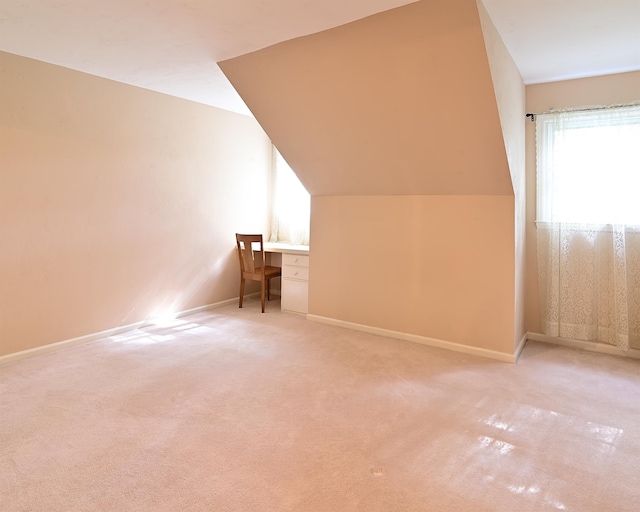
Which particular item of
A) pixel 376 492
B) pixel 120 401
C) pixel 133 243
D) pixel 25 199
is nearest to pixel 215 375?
pixel 120 401

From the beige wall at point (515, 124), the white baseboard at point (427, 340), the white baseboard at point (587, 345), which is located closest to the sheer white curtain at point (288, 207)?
the white baseboard at point (427, 340)

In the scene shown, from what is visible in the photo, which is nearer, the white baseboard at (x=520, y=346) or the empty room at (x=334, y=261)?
the empty room at (x=334, y=261)

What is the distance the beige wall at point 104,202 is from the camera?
2.87 meters

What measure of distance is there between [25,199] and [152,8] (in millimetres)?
1741

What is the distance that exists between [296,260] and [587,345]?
2.83 meters

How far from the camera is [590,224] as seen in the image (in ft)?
10.6

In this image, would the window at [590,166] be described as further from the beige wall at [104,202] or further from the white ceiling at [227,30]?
the beige wall at [104,202]

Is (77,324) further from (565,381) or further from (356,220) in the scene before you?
(565,381)

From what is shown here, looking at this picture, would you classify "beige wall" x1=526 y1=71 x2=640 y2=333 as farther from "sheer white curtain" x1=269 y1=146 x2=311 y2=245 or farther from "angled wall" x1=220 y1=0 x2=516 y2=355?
"sheer white curtain" x1=269 y1=146 x2=311 y2=245

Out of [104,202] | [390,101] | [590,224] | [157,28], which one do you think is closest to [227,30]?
[157,28]

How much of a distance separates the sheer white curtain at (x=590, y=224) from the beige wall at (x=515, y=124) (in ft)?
0.67

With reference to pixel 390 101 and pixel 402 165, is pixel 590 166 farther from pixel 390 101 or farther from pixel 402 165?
pixel 390 101

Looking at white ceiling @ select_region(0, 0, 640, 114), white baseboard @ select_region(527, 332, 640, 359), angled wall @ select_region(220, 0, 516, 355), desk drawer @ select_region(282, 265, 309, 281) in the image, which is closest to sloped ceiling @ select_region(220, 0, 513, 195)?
angled wall @ select_region(220, 0, 516, 355)

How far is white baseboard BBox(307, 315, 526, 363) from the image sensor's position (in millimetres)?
3049
